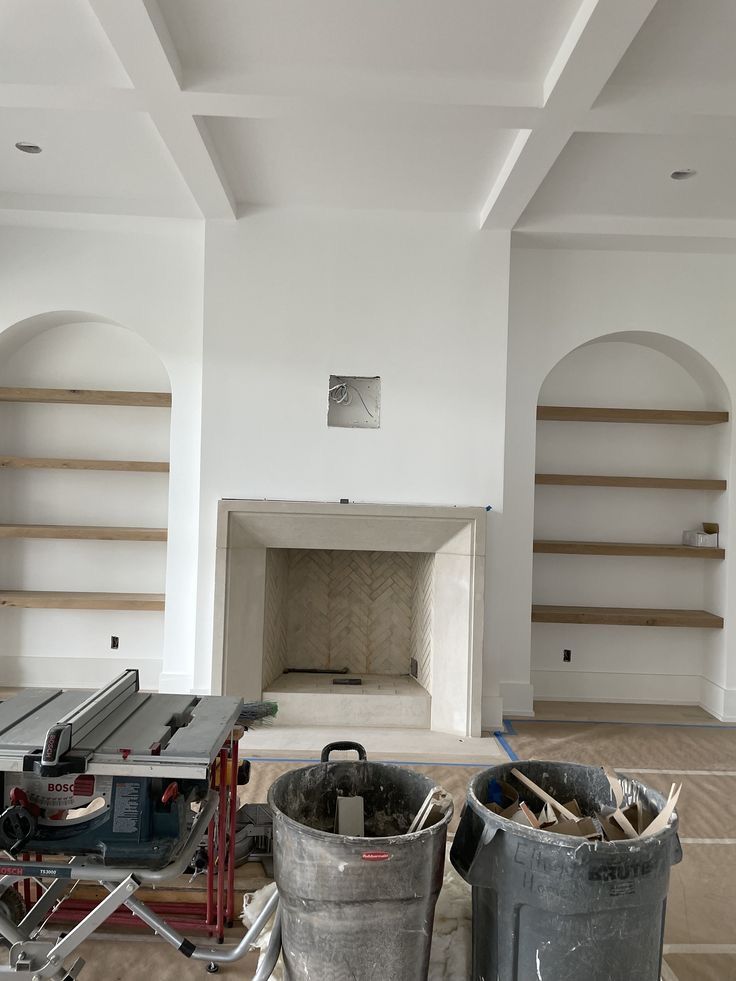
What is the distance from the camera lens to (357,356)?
432 centimetres

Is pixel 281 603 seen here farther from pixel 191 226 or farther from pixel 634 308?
pixel 634 308

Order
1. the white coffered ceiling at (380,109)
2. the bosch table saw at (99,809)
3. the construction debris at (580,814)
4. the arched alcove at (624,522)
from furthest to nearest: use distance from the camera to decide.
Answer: the arched alcove at (624,522) < the white coffered ceiling at (380,109) < the construction debris at (580,814) < the bosch table saw at (99,809)

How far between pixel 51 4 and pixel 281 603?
10.6 ft

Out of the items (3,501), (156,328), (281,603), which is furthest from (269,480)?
(3,501)

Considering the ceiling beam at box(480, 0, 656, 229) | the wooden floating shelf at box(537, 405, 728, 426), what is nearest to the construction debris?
the ceiling beam at box(480, 0, 656, 229)

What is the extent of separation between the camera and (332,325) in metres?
4.32

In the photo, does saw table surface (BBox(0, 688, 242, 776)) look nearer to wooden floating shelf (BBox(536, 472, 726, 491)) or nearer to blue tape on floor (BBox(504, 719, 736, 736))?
blue tape on floor (BBox(504, 719, 736, 736))

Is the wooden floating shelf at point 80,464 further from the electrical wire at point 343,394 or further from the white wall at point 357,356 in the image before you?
the electrical wire at point 343,394

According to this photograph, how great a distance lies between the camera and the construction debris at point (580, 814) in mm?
1938

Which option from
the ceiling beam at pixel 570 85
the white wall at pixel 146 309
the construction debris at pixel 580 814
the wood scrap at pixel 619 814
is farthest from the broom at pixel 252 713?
the ceiling beam at pixel 570 85

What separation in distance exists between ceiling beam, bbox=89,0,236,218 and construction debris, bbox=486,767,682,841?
2.72 metres

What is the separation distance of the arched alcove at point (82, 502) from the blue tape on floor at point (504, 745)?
2.21m

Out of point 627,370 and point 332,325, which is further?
point 627,370

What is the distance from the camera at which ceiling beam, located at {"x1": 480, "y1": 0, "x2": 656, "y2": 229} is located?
2.42 meters
